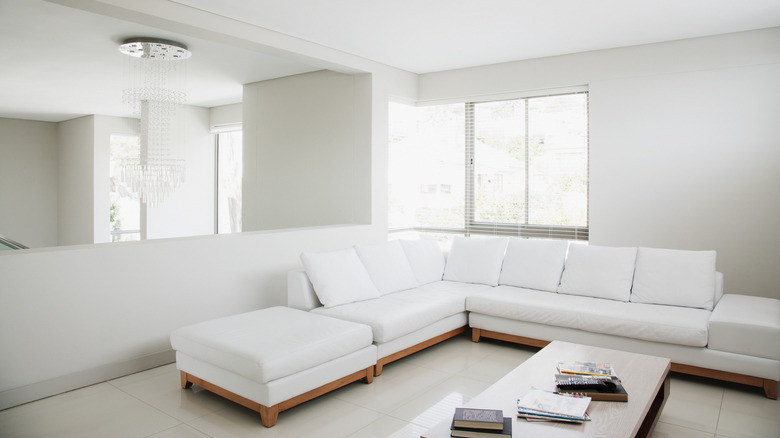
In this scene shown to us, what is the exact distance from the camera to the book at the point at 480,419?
203 cm

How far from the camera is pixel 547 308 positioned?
4.05 metres

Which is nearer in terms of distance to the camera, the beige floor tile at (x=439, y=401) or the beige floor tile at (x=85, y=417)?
the beige floor tile at (x=85, y=417)

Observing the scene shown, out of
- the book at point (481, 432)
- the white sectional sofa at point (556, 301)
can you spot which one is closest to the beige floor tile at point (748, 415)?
the white sectional sofa at point (556, 301)

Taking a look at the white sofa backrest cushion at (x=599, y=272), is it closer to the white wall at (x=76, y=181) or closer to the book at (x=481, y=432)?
the book at (x=481, y=432)

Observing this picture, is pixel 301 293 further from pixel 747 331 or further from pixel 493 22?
pixel 747 331

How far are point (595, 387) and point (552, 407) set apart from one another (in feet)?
1.12

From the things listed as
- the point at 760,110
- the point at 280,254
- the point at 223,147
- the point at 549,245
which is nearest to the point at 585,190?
the point at 549,245

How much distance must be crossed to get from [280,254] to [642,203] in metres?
3.62

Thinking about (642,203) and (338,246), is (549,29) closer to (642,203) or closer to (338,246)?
(642,203)

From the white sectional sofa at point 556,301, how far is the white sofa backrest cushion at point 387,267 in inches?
0.4

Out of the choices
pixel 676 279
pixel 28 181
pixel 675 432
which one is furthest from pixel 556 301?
pixel 28 181

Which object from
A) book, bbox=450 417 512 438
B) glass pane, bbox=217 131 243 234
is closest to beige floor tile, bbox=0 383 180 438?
book, bbox=450 417 512 438

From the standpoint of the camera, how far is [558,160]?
5.64m

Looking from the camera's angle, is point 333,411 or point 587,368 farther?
point 333,411
